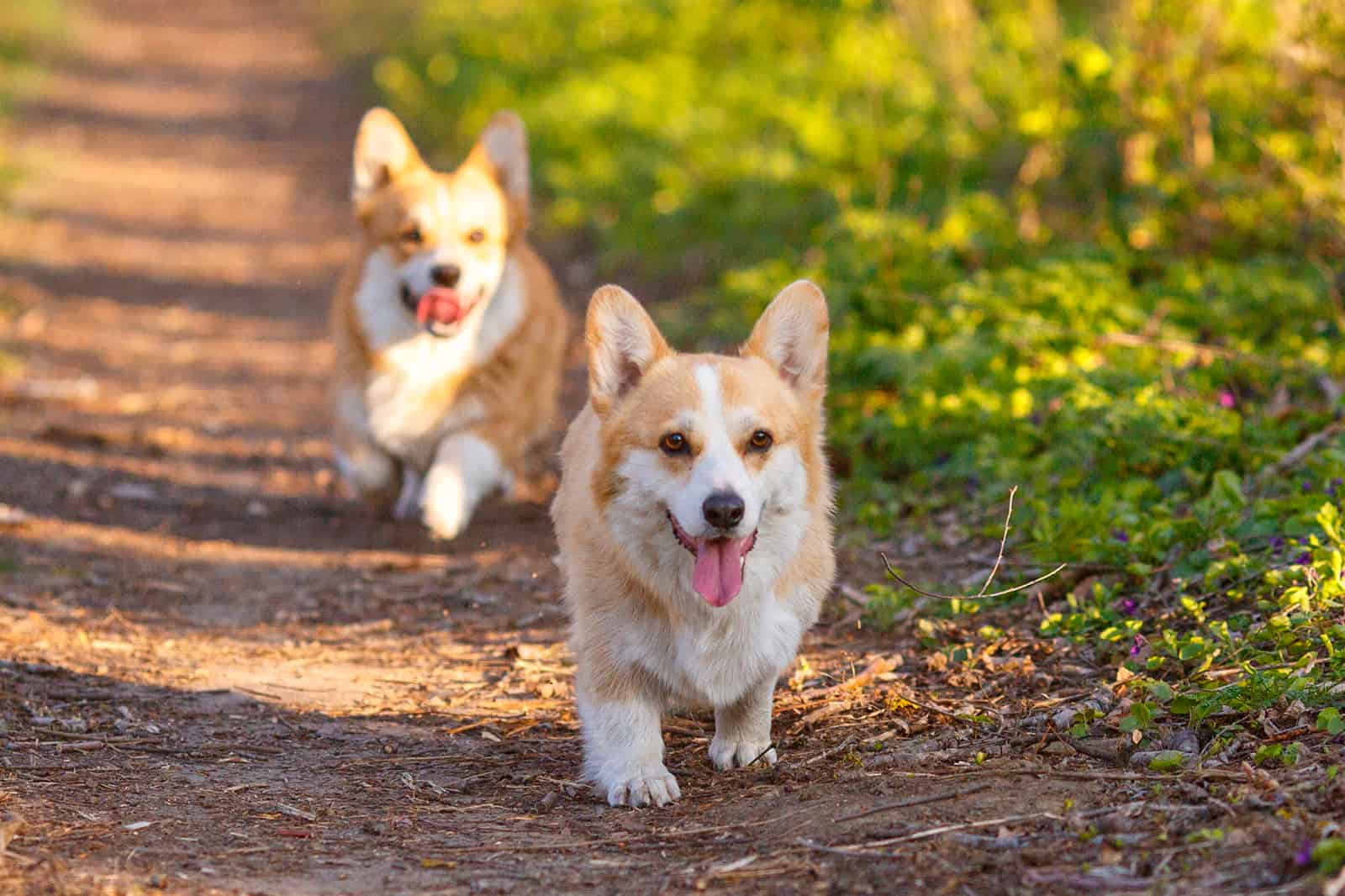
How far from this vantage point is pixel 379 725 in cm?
435

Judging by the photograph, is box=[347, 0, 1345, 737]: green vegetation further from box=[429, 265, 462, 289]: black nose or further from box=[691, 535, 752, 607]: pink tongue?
A: box=[429, 265, 462, 289]: black nose

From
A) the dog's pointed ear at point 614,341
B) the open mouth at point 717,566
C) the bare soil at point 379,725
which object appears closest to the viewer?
the bare soil at point 379,725

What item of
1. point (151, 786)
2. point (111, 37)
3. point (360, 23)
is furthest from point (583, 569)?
point (111, 37)

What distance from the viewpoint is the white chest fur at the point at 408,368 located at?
6.43 m

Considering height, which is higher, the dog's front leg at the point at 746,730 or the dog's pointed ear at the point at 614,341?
the dog's pointed ear at the point at 614,341

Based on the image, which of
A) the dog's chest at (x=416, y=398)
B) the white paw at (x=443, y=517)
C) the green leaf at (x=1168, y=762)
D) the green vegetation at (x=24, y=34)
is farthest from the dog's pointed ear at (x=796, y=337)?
the green vegetation at (x=24, y=34)

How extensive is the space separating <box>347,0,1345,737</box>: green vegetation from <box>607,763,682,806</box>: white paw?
1.20 m

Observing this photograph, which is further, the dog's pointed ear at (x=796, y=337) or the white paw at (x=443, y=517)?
the white paw at (x=443, y=517)

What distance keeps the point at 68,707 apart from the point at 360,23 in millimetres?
17555

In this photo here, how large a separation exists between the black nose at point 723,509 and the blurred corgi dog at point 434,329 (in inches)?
112

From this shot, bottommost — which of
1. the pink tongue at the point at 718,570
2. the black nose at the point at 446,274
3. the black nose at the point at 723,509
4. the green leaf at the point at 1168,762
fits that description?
the green leaf at the point at 1168,762

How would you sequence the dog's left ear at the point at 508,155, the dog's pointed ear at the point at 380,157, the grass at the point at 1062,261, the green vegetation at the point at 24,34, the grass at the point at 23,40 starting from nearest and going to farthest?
the grass at the point at 1062,261
the dog's pointed ear at the point at 380,157
the dog's left ear at the point at 508,155
the grass at the point at 23,40
the green vegetation at the point at 24,34

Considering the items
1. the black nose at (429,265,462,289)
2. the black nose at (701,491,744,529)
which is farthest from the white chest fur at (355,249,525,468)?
the black nose at (701,491,744,529)

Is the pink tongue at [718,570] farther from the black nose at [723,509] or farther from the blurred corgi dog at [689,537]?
the black nose at [723,509]
